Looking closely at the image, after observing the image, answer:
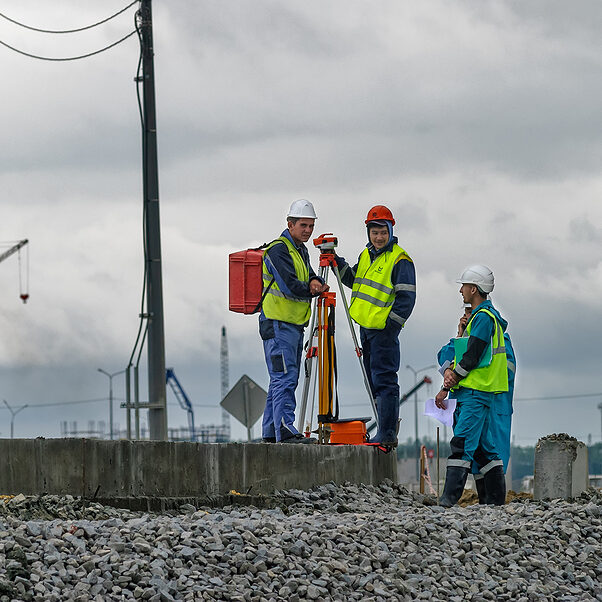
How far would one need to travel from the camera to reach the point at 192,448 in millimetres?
9422

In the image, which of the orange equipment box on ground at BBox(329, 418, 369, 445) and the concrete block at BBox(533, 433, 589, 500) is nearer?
the orange equipment box on ground at BBox(329, 418, 369, 445)

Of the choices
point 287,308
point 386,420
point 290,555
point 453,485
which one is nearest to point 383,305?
point 287,308

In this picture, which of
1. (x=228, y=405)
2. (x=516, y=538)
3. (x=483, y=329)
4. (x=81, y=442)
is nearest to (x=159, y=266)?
(x=228, y=405)

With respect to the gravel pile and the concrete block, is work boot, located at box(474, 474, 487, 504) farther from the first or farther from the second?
the gravel pile

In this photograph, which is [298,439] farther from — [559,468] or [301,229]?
[559,468]

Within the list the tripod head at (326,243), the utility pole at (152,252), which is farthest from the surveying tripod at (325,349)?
the utility pole at (152,252)

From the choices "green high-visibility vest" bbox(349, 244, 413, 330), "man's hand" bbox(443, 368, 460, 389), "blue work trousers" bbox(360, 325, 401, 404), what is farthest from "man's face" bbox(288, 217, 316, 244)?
"man's hand" bbox(443, 368, 460, 389)

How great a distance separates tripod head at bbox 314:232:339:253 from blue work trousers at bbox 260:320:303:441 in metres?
0.80

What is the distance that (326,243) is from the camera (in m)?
11.7

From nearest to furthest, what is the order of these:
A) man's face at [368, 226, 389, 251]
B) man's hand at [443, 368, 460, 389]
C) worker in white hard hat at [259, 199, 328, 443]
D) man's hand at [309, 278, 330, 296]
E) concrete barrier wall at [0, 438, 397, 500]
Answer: concrete barrier wall at [0, 438, 397, 500], man's hand at [443, 368, 460, 389], man's hand at [309, 278, 330, 296], worker in white hard hat at [259, 199, 328, 443], man's face at [368, 226, 389, 251]

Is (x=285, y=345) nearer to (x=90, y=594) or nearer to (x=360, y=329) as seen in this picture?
(x=360, y=329)

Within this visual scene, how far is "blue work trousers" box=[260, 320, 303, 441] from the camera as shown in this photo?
11406mm

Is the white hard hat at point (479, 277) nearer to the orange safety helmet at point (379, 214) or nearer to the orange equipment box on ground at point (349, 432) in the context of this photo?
the orange safety helmet at point (379, 214)

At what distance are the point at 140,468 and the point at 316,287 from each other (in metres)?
2.90
